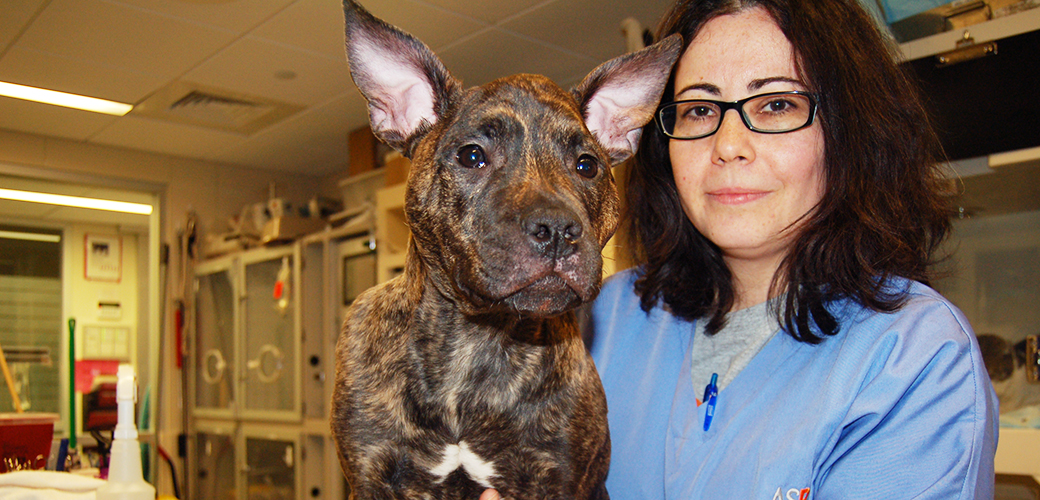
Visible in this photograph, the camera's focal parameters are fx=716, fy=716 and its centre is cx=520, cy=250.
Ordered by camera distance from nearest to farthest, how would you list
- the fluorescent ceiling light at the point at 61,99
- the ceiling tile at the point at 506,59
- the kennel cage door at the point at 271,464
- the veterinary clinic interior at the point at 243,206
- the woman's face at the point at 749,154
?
the woman's face at the point at 749,154
the veterinary clinic interior at the point at 243,206
the ceiling tile at the point at 506,59
the fluorescent ceiling light at the point at 61,99
the kennel cage door at the point at 271,464

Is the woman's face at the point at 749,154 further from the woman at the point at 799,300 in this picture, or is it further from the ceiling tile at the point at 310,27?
the ceiling tile at the point at 310,27

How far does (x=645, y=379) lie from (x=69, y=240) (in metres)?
4.97

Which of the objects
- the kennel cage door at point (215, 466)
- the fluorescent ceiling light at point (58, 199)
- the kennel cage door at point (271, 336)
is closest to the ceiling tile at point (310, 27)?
the kennel cage door at point (271, 336)

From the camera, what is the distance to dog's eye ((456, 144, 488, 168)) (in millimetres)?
1359

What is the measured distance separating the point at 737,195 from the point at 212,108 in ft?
17.1

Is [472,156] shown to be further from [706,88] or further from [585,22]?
[585,22]

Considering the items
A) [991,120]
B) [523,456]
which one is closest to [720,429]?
[523,456]

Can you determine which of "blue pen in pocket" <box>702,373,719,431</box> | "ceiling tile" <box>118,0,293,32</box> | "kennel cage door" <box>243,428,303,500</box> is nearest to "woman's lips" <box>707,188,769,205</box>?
"blue pen in pocket" <box>702,373,719,431</box>

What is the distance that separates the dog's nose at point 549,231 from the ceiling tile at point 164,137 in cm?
570

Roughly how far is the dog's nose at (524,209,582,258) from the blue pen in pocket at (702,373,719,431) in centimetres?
53

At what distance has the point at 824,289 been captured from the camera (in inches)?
56.6

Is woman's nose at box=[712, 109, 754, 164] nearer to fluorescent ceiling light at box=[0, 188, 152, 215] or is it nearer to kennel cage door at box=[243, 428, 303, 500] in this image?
kennel cage door at box=[243, 428, 303, 500]

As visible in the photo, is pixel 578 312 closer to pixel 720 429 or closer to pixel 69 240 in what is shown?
pixel 720 429

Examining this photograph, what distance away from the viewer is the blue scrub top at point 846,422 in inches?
45.8
